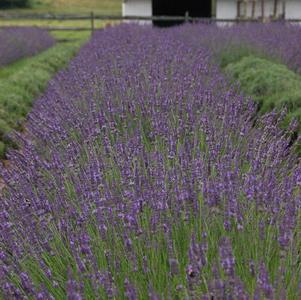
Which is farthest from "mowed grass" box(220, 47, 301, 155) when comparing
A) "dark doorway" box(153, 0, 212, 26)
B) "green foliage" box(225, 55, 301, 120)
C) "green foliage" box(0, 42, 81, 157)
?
"dark doorway" box(153, 0, 212, 26)

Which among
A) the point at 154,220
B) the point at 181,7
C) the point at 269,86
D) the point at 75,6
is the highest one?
the point at 181,7

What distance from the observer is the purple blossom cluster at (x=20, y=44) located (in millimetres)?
13781

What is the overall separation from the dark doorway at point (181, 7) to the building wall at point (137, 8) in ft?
9.47

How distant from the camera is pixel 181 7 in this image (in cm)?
2528

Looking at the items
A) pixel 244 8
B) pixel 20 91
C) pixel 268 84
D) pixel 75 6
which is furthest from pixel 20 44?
pixel 75 6

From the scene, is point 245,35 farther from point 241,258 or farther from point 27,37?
point 241,258

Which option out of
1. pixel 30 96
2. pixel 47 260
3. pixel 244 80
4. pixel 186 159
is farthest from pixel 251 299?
pixel 30 96

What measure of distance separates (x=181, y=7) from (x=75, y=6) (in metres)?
30.2

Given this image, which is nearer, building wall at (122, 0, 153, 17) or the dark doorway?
building wall at (122, 0, 153, 17)

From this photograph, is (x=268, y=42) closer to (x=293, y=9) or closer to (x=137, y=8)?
(x=293, y=9)

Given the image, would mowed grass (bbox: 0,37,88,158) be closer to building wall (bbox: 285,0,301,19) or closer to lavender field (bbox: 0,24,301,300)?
lavender field (bbox: 0,24,301,300)

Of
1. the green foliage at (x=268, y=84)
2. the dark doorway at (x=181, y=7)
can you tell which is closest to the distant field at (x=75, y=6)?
the dark doorway at (x=181, y=7)

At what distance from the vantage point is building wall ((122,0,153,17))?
67.1ft

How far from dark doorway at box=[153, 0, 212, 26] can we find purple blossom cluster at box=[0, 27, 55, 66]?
7.26 m
